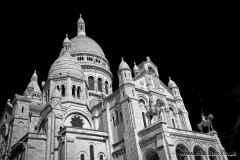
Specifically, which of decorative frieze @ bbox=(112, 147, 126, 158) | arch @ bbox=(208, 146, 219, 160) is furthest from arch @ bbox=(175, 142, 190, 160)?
decorative frieze @ bbox=(112, 147, 126, 158)

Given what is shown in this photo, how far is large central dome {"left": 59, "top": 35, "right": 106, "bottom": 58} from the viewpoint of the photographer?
2436 inches

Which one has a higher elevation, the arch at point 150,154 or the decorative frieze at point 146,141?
the decorative frieze at point 146,141

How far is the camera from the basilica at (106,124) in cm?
3253

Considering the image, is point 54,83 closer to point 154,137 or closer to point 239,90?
point 154,137

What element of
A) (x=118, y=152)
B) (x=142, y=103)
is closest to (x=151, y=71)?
(x=142, y=103)

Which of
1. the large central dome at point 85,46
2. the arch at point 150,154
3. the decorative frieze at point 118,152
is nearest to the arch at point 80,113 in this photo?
the decorative frieze at point 118,152

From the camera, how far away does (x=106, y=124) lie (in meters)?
39.9

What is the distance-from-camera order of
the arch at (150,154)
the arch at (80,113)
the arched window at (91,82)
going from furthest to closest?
the arched window at (91,82) < the arch at (80,113) < the arch at (150,154)

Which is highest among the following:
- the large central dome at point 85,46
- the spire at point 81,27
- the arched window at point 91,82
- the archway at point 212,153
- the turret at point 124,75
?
the spire at point 81,27

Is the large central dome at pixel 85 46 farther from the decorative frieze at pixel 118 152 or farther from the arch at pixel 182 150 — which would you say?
the arch at pixel 182 150

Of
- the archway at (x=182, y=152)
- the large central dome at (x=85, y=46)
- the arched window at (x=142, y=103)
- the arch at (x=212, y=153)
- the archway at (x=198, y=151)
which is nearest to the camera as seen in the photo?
the archway at (x=182, y=152)

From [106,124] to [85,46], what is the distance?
2924 cm

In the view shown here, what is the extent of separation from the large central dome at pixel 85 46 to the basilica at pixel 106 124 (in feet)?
40.8

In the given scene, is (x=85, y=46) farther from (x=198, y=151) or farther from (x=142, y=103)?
(x=198, y=151)
